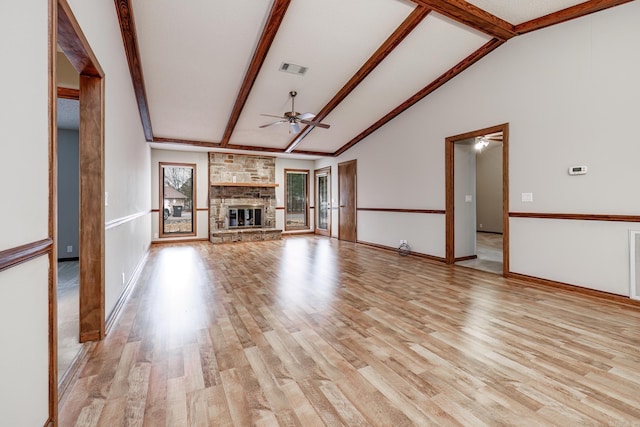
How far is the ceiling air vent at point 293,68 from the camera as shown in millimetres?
4414

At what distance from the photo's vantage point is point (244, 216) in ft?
28.9

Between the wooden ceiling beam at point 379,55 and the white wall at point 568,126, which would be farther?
the wooden ceiling beam at point 379,55

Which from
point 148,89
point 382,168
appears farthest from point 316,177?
point 148,89

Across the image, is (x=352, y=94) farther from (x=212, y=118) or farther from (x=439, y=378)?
(x=439, y=378)

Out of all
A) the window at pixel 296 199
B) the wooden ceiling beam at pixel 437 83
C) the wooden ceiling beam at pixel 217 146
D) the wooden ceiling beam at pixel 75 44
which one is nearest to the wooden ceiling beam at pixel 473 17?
the wooden ceiling beam at pixel 437 83

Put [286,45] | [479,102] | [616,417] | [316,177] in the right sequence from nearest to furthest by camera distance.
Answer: [616,417] → [286,45] → [479,102] → [316,177]

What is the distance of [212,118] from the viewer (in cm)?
596

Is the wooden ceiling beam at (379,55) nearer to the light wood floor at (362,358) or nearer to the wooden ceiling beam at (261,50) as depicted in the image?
the wooden ceiling beam at (261,50)

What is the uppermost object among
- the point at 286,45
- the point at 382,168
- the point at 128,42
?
the point at 286,45

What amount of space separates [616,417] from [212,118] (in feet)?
21.2

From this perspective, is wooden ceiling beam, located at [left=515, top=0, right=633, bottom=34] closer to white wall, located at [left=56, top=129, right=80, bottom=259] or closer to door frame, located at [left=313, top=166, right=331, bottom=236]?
door frame, located at [left=313, top=166, right=331, bottom=236]
